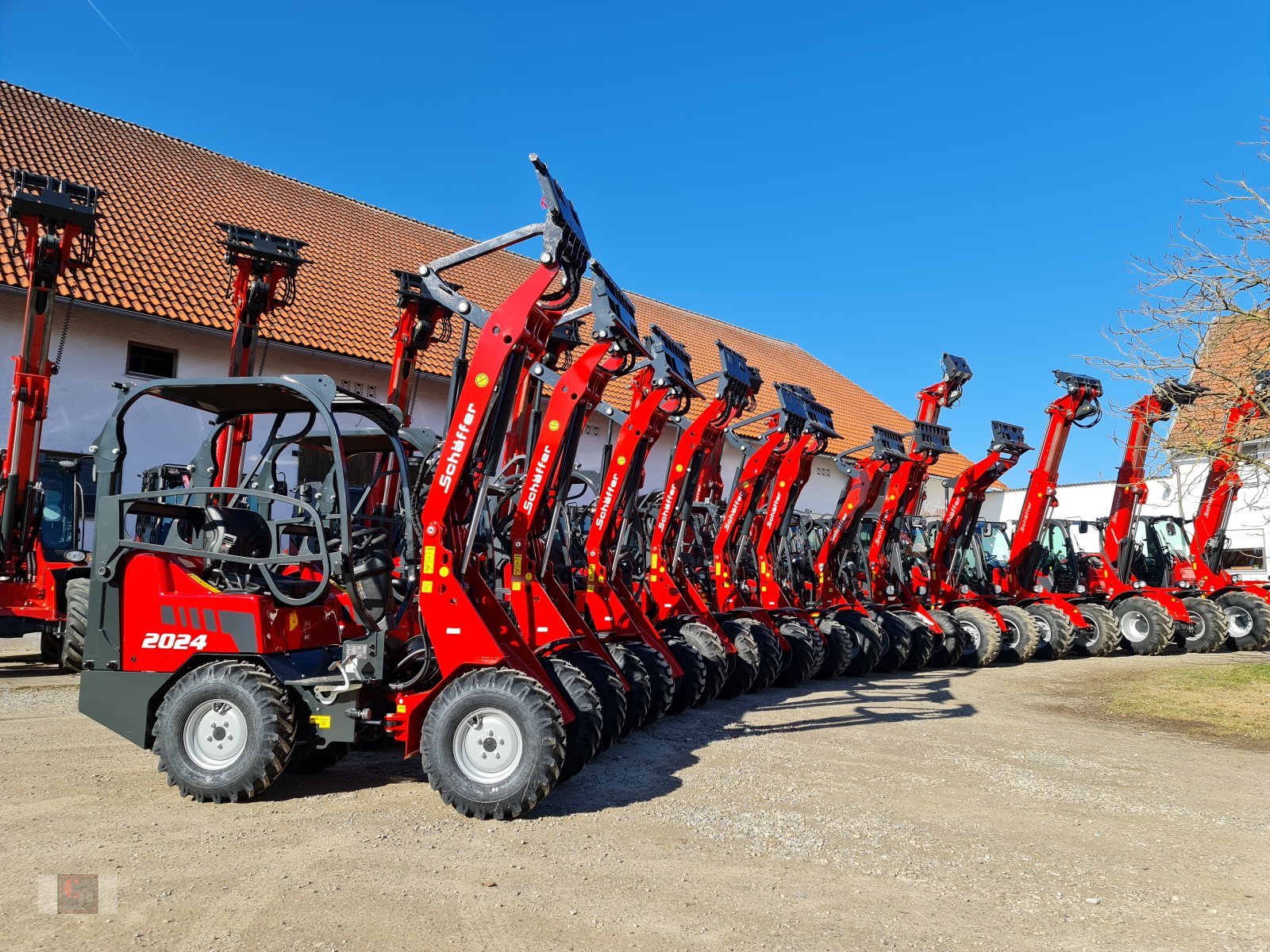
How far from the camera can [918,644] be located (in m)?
13.8

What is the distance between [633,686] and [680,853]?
2875 millimetres

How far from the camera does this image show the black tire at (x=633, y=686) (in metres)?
8.15

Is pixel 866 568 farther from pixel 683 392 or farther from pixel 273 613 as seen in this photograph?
pixel 273 613

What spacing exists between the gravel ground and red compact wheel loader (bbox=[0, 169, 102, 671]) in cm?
305

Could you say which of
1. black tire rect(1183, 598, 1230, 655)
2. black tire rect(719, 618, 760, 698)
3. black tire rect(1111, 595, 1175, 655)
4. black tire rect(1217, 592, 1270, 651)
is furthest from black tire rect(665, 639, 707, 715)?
black tire rect(1217, 592, 1270, 651)

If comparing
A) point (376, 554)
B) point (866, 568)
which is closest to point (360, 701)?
point (376, 554)

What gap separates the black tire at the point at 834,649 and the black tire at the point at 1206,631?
912 cm

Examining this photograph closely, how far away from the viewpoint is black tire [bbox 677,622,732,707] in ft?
33.1

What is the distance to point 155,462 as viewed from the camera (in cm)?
1716

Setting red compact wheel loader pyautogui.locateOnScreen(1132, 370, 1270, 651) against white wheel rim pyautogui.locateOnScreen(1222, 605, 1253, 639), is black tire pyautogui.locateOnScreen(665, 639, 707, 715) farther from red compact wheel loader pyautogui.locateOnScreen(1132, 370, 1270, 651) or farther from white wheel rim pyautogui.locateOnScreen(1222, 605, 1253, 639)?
white wheel rim pyautogui.locateOnScreen(1222, 605, 1253, 639)

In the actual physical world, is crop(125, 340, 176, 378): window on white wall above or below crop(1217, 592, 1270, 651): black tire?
above

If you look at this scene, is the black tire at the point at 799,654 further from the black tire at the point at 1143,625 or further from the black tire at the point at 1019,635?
the black tire at the point at 1143,625

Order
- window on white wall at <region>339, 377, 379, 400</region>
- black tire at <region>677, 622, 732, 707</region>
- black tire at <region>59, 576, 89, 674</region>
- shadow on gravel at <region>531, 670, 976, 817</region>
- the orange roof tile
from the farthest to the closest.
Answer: window on white wall at <region>339, 377, 379, 400</region>
the orange roof tile
black tire at <region>59, 576, 89, 674</region>
black tire at <region>677, 622, 732, 707</region>
shadow on gravel at <region>531, 670, 976, 817</region>

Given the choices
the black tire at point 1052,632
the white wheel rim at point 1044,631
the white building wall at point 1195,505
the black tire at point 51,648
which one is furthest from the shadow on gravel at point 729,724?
the black tire at point 51,648
